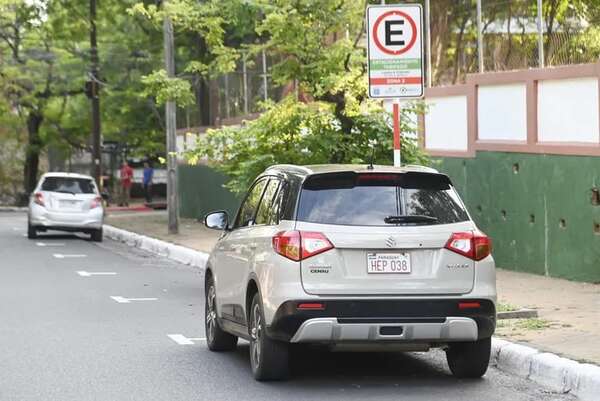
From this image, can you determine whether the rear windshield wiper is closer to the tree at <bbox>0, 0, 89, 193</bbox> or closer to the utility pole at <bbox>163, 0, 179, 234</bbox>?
the utility pole at <bbox>163, 0, 179, 234</bbox>

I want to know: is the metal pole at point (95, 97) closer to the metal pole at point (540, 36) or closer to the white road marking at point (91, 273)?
the white road marking at point (91, 273)

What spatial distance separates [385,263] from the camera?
32.5 feet

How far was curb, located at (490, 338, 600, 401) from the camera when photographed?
961cm

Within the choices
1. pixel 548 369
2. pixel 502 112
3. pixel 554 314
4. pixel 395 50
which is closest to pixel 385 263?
pixel 548 369

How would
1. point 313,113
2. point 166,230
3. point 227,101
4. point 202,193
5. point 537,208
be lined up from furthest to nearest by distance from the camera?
point 202,193 → point 227,101 → point 166,230 → point 537,208 → point 313,113

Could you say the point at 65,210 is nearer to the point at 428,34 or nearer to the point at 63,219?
the point at 63,219

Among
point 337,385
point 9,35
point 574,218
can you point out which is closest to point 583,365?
point 337,385

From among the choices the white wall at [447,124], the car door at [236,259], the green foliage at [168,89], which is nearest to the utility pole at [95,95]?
the green foliage at [168,89]

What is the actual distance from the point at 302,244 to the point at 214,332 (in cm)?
276

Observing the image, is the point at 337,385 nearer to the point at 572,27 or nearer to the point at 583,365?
the point at 583,365

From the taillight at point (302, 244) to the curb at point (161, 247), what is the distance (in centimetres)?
1352

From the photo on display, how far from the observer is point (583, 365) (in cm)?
993

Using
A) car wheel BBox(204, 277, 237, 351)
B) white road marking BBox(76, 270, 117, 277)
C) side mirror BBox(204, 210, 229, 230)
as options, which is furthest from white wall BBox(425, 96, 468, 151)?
side mirror BBox(204, 210, 229, 230)

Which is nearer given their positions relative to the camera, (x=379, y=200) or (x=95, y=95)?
(x=379, y=200)
